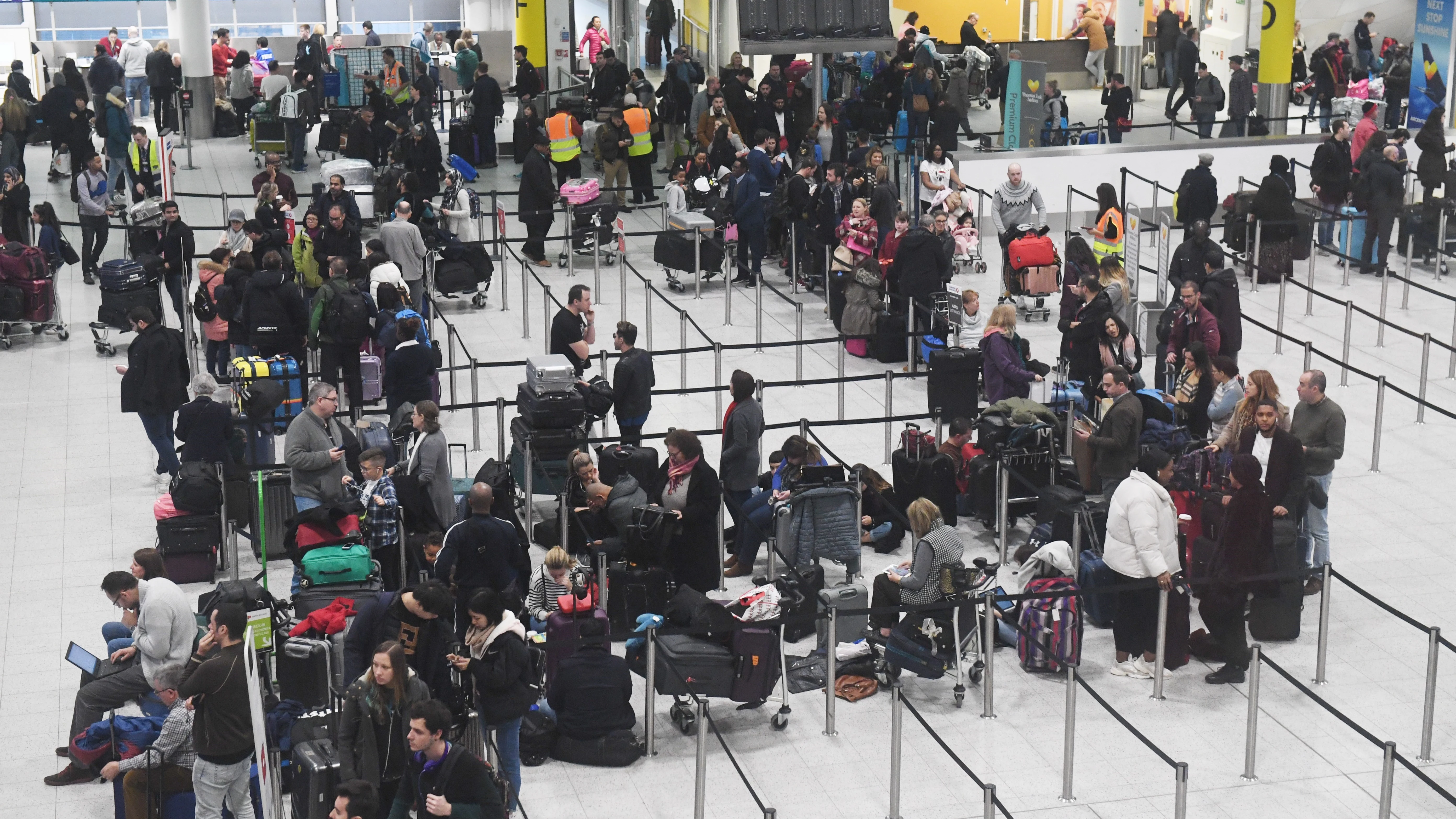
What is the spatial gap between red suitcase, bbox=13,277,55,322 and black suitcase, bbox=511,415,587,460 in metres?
7.51

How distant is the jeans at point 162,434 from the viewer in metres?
13.3

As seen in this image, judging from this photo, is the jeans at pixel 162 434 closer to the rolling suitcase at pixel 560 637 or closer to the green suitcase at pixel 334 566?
the green suitcase at pixel 334 566

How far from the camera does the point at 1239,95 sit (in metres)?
28.4

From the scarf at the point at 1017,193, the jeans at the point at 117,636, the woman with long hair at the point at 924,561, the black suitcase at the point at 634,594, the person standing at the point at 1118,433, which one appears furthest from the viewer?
the scarf at the point at 1017,193

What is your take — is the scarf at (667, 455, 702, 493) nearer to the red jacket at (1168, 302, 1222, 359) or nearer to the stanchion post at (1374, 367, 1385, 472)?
the red jacket at (1168, 302, 1222, 359)

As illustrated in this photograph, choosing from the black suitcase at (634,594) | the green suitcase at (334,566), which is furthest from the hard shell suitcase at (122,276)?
the black suitcase at (634,594)

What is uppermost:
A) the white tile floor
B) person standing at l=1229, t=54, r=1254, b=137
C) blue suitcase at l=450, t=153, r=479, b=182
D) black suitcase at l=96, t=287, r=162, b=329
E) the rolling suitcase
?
person standing at l=1229, t=54, r=1254, b=137

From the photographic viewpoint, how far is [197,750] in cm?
812

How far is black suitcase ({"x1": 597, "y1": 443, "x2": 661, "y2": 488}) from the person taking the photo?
12188 millimetres

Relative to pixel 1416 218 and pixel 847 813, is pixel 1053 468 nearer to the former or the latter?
pixel 847 813

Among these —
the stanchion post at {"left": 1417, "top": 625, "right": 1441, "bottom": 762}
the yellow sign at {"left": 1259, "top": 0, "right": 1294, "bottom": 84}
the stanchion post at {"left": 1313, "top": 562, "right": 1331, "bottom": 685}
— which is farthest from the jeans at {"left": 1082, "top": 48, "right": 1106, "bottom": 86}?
the stanchion post at {"left": 1417, "top": 625, "right": 1441, "bottom": 762}

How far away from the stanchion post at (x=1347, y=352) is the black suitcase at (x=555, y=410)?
Answer: 23.3 feet

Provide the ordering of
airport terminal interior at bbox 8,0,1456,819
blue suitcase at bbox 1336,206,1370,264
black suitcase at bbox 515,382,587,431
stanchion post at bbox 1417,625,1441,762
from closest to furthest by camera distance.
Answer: stanchion post at bbox 1417,625,1441,762
airport terminal interior at bbox 8,0,1456,819
black suitcase at bbox 515,382,587,431
blue suitcase at bbox 1336,206,1370,264

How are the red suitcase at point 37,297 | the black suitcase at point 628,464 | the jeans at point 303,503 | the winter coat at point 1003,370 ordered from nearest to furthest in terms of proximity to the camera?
the jeans at point 303,503
the black suitcase at point 628,464
the winter coat at point 1003,370
the red suitcase at point 37,297
